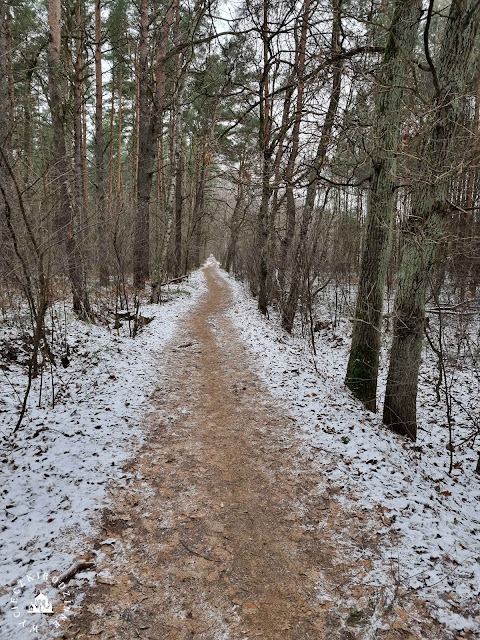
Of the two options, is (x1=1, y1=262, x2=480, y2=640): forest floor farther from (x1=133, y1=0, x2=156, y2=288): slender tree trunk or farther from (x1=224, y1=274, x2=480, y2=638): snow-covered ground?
(x1=133, y1=0, x2=156, y2=288): slender tree trunk

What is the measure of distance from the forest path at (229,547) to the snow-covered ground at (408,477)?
0.24 m

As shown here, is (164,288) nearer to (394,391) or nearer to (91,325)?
(91,325)

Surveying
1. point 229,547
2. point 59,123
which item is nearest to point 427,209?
point 229,547

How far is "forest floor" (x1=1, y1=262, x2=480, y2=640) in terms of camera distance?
101 inches

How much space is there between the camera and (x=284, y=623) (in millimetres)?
2557

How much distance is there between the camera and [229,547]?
10.6 feet

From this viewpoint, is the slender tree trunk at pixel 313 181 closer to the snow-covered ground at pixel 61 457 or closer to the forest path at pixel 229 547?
the forest path at pixel 229 547

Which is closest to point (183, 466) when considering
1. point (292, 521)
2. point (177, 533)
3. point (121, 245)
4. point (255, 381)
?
point (177, 533)

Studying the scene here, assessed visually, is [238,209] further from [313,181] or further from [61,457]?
[61,457]

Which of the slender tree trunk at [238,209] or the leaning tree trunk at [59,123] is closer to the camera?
the slender tree trunk at [238,209]

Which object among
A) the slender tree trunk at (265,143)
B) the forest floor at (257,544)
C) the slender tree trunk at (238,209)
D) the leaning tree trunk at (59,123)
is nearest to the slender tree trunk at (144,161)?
the leaning tree trunk at (59,123)

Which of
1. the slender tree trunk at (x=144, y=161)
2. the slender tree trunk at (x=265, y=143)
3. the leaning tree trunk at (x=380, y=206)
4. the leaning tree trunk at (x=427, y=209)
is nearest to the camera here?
the leaning tree trunk at (x=427, y=209)

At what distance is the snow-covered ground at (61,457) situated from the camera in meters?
2.86

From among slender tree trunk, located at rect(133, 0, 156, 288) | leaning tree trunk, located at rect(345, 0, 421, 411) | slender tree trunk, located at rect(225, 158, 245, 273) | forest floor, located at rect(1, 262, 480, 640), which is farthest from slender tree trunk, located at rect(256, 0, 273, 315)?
forest floor, located at rect(1, 262, 480, 640)
